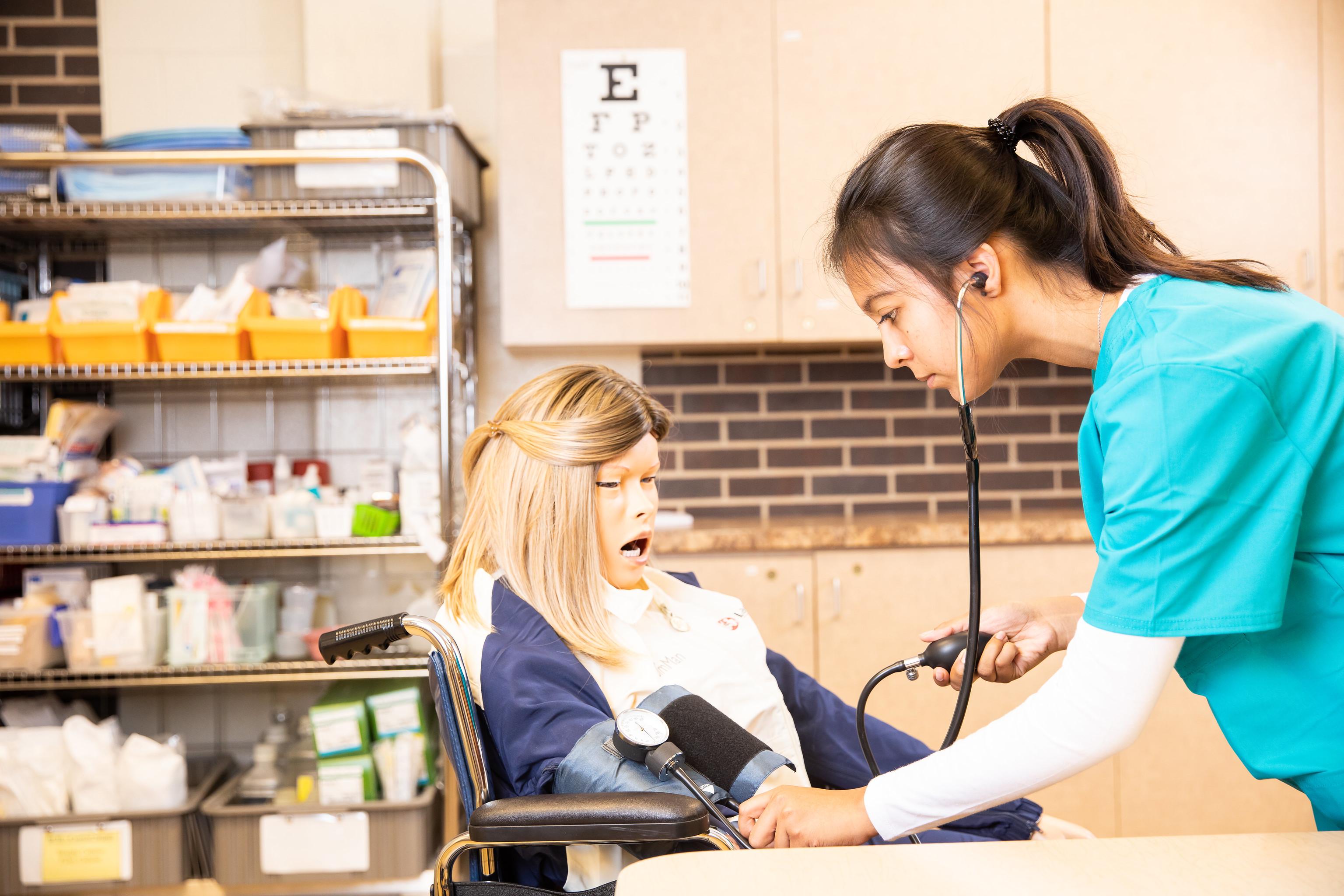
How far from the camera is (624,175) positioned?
7.97 feet

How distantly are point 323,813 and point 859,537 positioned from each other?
1443 mm

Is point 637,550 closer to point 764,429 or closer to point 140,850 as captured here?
point 764,429

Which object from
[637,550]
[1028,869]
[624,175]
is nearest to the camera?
[1028,869]

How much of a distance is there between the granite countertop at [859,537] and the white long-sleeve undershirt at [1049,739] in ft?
4.93

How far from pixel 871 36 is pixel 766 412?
106 cm

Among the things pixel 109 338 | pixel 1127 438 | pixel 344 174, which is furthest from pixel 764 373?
pixel 1127 438

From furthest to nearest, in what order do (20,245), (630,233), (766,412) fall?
(766,412) → (20,245) → (630,233)

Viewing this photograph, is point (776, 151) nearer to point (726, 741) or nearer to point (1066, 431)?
point (1066, 431)

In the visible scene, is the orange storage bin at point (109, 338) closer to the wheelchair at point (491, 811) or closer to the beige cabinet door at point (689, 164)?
the beige cabinet door at point (689, 164)

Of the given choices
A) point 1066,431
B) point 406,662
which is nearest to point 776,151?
point 1066,431

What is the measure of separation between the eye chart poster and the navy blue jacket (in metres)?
1.34

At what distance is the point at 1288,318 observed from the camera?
2.58 ft

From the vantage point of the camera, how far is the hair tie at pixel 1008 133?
100cm

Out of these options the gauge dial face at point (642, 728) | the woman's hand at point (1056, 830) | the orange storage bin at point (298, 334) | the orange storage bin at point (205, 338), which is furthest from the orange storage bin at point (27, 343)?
the woman's hand at point (1056, 830)
